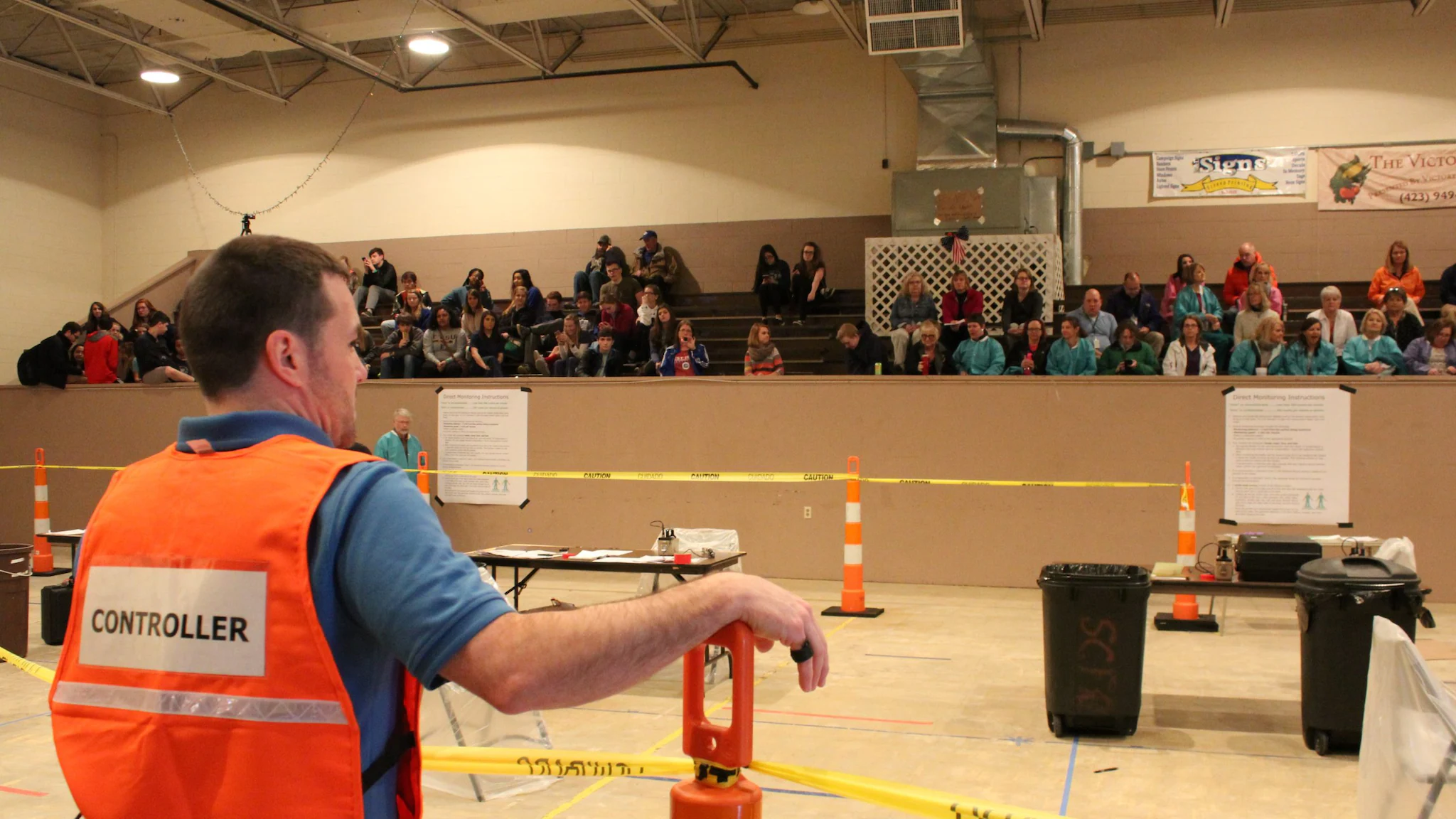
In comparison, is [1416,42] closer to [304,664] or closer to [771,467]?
[771,467]

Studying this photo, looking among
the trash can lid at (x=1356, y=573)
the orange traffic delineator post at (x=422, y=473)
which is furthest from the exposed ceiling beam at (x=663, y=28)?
the trash can lid at (x=1356, y=573)

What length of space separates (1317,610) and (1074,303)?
10.6 m

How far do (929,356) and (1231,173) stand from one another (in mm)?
6753

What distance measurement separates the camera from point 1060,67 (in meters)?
15.8

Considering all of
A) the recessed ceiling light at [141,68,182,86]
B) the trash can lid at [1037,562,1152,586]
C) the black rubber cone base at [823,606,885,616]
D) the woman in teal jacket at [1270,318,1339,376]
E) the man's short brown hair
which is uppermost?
the recessed ceiling light at [141,68,182,86]

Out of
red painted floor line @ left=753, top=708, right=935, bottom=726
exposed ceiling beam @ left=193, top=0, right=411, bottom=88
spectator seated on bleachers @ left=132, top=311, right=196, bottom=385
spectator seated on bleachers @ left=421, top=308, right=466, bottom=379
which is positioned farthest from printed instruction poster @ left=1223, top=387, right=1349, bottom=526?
exposed ceiling beam @ left=193, top=0, right=411, bottom=88

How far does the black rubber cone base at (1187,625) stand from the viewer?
27.7 ft

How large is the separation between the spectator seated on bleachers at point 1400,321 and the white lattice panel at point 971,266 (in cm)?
387

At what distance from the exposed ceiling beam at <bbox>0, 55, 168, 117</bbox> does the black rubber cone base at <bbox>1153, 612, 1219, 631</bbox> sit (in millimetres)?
17484

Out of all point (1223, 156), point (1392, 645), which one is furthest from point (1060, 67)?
point (1392, 645)

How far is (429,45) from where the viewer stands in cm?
1520

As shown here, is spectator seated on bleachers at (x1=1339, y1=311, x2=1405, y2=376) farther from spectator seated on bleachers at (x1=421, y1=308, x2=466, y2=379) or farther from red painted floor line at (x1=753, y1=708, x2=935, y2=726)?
spectator seated on bleachers at (x1=421, y1=308, x2=466, y2=379)

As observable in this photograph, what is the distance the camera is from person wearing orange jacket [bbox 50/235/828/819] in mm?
1280

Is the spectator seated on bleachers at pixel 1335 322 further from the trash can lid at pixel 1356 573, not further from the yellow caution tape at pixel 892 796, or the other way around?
the yellow caution tape at pixel 892 796
